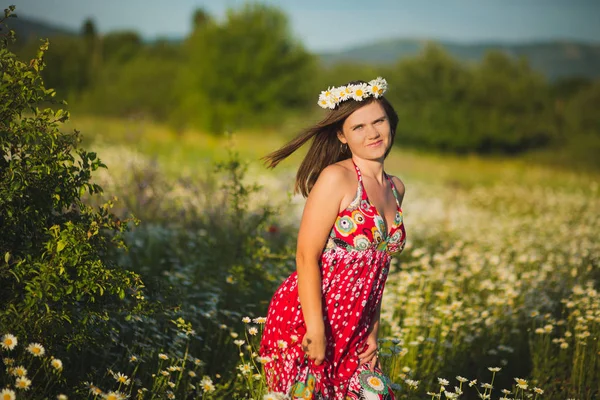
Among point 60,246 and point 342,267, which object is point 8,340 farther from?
point 342,267

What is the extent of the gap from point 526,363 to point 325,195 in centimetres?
284

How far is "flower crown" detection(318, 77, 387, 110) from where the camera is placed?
2857 mm

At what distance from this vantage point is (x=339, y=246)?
2.70 meters

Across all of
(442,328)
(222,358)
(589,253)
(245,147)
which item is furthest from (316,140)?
(245,147)

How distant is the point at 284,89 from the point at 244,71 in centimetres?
188

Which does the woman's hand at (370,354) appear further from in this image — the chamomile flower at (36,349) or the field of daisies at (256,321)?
the chamomile flower at (36,349)

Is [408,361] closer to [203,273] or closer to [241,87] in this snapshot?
[203,273]

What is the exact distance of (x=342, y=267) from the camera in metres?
2.72

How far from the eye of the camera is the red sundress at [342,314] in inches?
106

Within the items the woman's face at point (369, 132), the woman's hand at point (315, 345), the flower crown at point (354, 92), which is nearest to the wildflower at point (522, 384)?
the woman's hand at point (315, 345)

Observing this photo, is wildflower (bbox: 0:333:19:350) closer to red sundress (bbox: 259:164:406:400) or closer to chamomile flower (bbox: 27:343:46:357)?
chamomile flower (bbox: 27:343:46:357)

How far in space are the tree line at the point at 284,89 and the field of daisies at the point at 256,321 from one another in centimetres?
1892

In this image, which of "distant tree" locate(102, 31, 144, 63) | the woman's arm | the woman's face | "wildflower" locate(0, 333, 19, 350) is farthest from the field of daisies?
"distant tree" locate(102, 31, 144, 63)

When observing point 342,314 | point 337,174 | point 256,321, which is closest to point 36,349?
point 256,321
